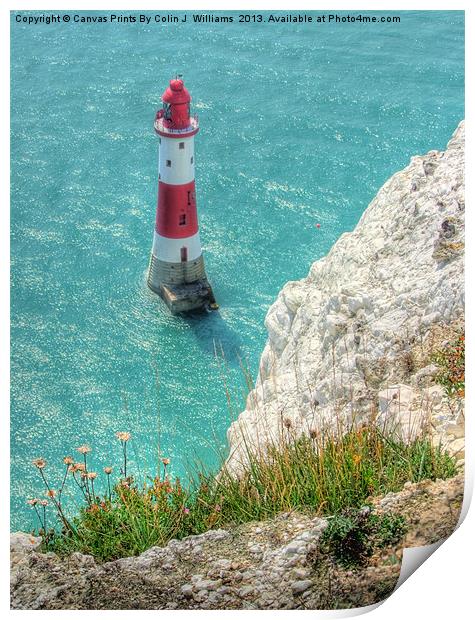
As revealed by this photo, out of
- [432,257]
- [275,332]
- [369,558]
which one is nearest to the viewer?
[369,558]

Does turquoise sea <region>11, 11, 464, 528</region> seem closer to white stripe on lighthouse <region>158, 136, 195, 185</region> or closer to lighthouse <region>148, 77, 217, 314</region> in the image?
lighthouse <region>148, 77, 217, 314</region>

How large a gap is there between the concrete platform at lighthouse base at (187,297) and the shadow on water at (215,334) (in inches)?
6.5

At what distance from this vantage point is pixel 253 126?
20.2m

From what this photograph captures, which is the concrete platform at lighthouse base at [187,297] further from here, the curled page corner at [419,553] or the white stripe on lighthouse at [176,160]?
the curled page corner at [419,553]

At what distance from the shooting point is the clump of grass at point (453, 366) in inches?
457

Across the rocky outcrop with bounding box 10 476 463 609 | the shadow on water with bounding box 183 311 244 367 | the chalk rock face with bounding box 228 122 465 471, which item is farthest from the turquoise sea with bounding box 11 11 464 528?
the rocky outcrop with bounding box 10 476 463 609

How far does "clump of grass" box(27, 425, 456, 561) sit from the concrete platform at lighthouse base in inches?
397

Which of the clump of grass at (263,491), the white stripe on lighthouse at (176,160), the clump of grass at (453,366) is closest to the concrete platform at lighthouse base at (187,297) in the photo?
the white stripe on lighthouse at (176,160)

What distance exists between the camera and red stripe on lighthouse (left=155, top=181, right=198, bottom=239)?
20734mm

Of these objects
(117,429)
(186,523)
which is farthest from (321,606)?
(117,429)

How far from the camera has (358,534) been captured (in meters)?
11.0

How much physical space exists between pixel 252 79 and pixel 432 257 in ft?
18.9

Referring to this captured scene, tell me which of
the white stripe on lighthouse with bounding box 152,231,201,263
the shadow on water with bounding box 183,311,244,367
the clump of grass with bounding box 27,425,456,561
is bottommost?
the clump of grass with bounding box 27,425,456,561
